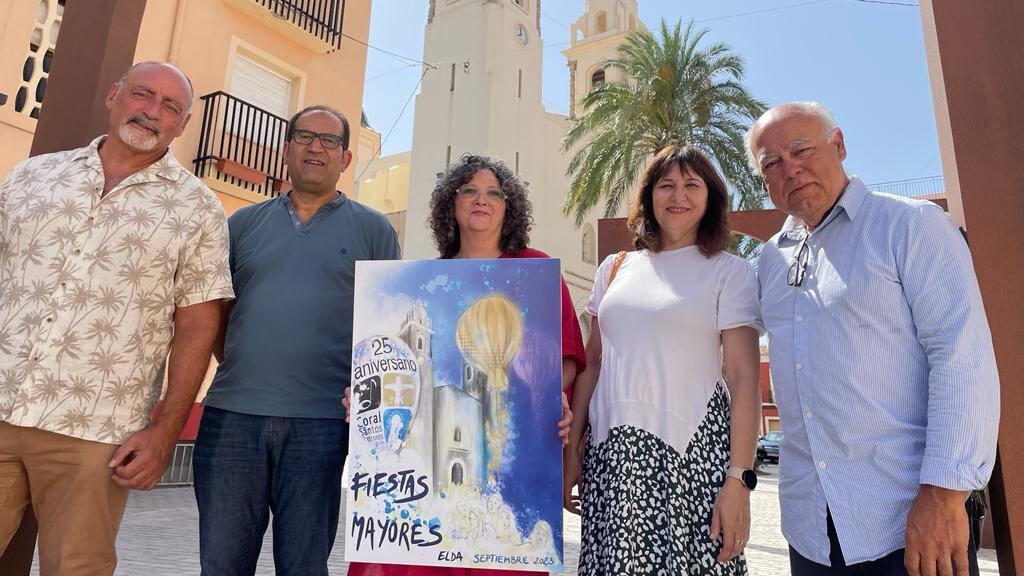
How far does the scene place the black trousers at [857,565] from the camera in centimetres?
189

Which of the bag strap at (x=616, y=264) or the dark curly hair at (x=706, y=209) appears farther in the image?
the bag strap at (x=616, y=264)

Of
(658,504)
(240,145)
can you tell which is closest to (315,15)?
(240,145)

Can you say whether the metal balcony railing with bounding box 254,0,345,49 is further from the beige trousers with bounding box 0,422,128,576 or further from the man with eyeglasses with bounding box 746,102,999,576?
the man with eyeglasses with bounding box 746,102,999,576

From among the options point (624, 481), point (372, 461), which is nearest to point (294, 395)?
point (372, 461)

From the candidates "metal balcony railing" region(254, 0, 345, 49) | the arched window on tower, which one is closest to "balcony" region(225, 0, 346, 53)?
"metal balcony railing" region(254, 0, 345, 49)

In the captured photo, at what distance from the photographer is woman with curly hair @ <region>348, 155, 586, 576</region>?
2604 mm

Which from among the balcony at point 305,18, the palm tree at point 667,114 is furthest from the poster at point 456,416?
the palm tree at point 667,114

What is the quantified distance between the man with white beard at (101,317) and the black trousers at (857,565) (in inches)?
85.3

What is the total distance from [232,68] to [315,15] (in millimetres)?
1825

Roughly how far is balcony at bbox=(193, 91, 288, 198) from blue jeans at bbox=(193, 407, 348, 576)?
805 centimetres

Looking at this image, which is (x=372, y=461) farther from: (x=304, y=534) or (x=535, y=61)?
(x=535, y=61)

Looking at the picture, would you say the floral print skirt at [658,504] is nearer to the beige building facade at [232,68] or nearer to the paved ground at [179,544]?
the paved ground at [179,544]

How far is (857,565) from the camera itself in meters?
1.97

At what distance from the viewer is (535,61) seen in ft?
87.4
